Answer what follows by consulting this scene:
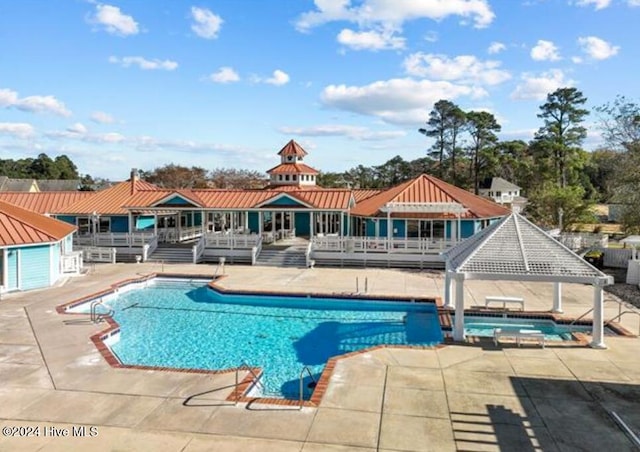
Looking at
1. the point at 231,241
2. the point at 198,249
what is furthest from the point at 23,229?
the point at 231,241

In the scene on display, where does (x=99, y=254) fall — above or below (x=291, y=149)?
below

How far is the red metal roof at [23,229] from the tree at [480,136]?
52314mm

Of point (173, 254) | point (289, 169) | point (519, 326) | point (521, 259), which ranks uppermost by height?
point (289, 169)

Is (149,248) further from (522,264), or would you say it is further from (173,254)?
(522,264)

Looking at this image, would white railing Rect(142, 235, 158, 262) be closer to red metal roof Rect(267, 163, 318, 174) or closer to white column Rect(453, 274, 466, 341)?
red metal roof Rect(267, 163, 318, 174)

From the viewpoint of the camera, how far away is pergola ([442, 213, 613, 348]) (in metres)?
12.0

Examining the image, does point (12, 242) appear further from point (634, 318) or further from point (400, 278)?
point (634, 318)

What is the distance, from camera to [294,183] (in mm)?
37250

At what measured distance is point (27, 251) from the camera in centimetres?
1934

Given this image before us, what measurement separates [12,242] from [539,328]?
1952cm

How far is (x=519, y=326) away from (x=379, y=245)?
1157cm

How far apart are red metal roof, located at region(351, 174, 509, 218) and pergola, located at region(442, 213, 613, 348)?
13.2 m

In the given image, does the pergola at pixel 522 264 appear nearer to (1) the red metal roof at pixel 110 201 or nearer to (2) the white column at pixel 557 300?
(2) the white column at pixel 557 300

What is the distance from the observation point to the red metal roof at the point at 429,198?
27.7 m
